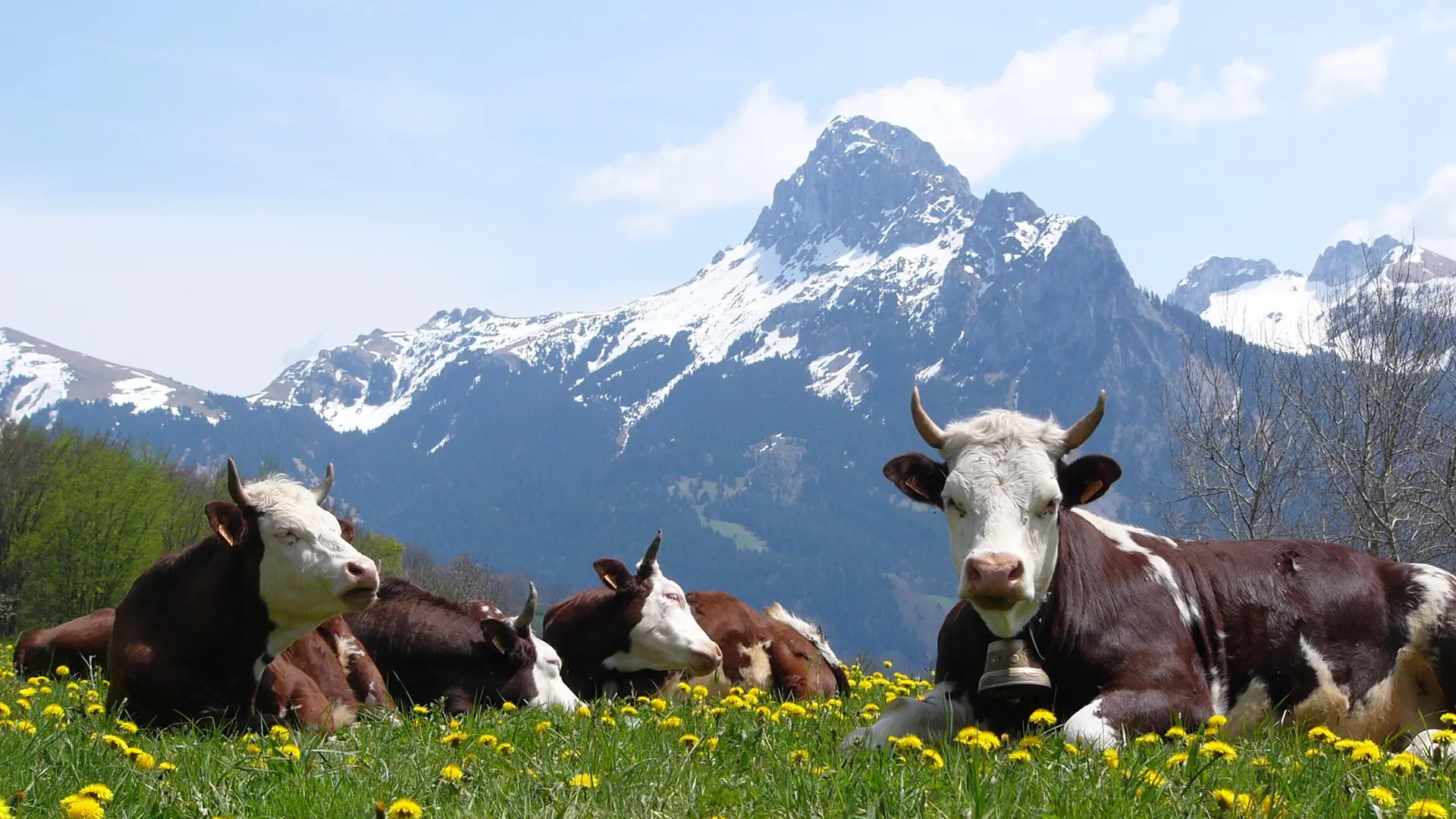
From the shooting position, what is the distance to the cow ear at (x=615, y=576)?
1262cm

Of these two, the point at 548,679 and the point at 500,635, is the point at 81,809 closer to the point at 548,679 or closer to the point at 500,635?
the point at 500,635

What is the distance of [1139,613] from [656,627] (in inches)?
220

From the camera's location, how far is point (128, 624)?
28.1 feet

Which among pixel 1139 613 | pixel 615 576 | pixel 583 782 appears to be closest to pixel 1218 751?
pixel 583 782

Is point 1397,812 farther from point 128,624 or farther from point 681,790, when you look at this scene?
point 128,624

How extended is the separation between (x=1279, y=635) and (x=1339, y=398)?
36087mm

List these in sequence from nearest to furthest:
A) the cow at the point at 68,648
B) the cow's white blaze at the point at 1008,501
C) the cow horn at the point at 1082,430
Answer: the cow's white blaze at the point at 1008,501, the cow horn at the point at 1082,430, the cow at the point at 68,648

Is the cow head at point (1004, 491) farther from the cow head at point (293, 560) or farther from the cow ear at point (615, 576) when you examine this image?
the cow ear at point (615, 576)

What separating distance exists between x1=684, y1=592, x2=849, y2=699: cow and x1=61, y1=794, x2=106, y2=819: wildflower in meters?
8.81

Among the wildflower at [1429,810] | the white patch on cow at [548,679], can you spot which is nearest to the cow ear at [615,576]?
the white patch on cow at [548,679]

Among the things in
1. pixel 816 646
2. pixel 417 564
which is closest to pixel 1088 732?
pixel 816 646

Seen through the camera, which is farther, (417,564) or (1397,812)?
(417,564)

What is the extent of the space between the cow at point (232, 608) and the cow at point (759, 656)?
15.4 feet

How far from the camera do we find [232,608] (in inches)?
334
